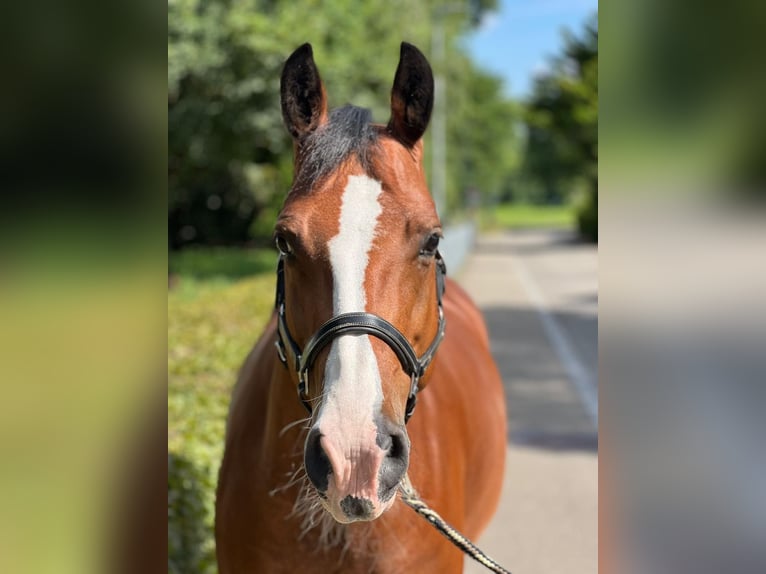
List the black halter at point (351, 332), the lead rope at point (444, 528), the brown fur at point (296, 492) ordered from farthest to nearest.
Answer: the brown fur at point (296, 492)
the lead rope at point (444, 528)
the black halter at point (351, 332)

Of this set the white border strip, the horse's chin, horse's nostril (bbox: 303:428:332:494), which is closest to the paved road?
the white border strip

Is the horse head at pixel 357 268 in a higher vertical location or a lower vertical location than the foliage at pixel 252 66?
lower

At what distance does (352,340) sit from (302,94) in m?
0.85

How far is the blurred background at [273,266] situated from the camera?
16.1 feet

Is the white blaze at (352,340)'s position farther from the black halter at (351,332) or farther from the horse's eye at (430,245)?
the horse's eye at (430,245)

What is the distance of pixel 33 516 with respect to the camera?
1235mm

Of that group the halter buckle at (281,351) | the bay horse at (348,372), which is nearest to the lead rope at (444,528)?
the bay horse at (348,372)

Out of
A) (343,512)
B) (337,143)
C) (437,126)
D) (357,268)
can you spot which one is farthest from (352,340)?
(437,126)

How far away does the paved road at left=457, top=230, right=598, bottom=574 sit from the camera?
15.5 feet

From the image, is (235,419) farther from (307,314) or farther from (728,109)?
(728,109)

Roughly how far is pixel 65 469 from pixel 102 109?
66 centimetres

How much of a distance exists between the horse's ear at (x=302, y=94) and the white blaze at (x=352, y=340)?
1.13 feet

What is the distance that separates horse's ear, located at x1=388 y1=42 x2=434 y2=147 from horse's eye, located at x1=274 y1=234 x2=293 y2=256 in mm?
477

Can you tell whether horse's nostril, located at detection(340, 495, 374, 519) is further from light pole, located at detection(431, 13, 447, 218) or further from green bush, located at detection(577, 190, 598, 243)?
green bush, located at detection(577, 190, 598, 243)
